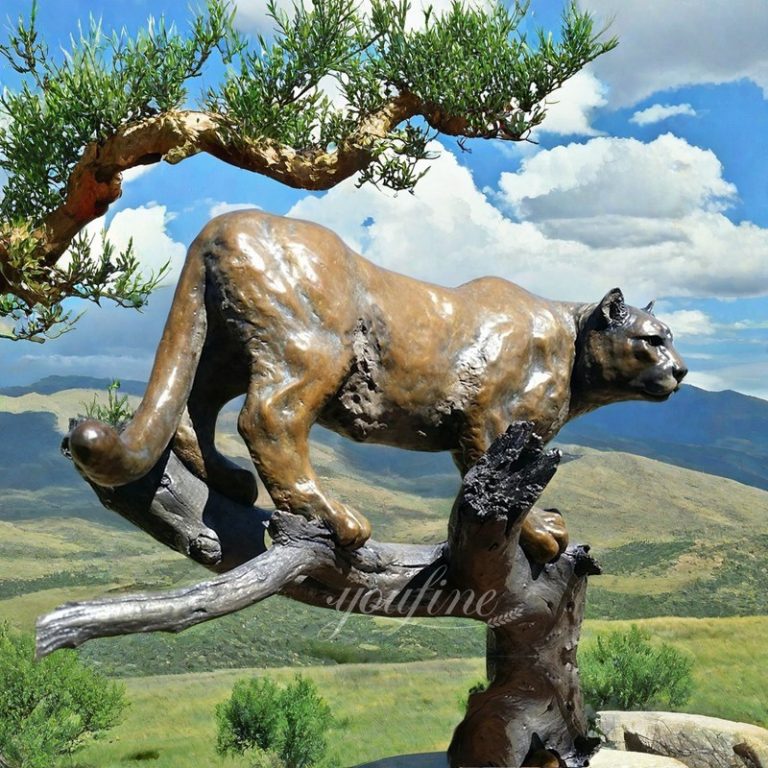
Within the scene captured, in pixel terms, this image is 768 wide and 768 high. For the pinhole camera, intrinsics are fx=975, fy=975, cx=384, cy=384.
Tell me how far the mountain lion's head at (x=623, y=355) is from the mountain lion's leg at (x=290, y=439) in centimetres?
118

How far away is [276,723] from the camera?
663cm

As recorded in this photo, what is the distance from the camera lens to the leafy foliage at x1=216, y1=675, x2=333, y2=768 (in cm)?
665

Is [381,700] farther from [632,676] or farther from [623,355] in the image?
[623,355]

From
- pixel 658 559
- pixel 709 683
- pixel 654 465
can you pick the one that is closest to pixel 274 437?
pixel 709 683

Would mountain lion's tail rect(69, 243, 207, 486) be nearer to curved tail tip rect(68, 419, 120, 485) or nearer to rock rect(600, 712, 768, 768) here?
curved tail tip rect(68, 419, 120, 485)

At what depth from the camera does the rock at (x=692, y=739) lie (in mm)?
5953

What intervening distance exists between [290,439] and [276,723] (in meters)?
4.07

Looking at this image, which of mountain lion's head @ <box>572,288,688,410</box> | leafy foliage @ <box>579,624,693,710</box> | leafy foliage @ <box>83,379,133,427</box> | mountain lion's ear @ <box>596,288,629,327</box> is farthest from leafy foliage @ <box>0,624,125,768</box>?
mountain lion's ear @ <box>596,288,629,327</box>

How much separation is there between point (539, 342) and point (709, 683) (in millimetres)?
5703

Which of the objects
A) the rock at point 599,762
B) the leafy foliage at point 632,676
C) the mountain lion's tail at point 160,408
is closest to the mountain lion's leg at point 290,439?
the mountain lion's tail at point 160,408

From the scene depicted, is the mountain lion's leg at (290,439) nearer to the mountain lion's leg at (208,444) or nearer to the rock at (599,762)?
the mountain lion's leg at (208,444)

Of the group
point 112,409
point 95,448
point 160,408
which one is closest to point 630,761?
point 160,408

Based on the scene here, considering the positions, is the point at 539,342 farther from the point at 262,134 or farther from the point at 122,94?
the point at 122,94

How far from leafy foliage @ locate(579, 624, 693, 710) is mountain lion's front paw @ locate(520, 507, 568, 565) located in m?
3.99
